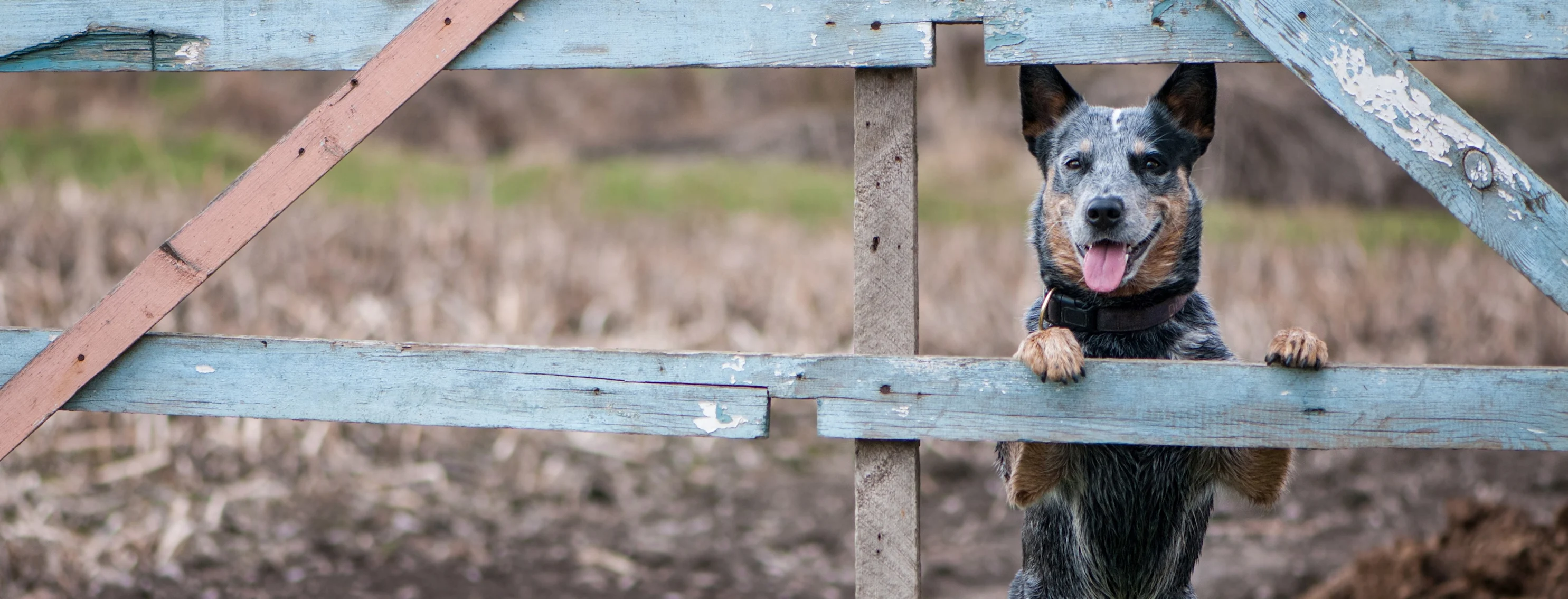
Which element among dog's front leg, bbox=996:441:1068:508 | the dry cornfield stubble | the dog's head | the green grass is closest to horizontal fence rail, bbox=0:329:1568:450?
dog's front leg, bbox=996:441:1068:508

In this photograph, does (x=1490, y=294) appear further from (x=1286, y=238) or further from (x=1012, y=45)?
(x=1012, y=45)

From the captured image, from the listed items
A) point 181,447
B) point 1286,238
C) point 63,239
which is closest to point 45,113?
point 63,239

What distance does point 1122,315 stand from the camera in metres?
3.02

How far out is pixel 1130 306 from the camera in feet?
10.2

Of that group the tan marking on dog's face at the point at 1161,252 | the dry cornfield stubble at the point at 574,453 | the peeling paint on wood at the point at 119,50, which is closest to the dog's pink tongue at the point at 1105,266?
the tan marking on dog's face at the point at 1161,252

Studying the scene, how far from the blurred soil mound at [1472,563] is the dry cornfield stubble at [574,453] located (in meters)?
0.56

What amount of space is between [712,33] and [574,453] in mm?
4362

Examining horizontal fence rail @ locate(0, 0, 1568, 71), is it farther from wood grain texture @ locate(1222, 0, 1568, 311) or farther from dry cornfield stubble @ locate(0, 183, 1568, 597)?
dry cornfield stubble @ locate(0, 183, 1568, 597)

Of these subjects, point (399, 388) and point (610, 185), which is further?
point (610, 185)

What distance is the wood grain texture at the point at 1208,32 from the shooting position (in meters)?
2.37

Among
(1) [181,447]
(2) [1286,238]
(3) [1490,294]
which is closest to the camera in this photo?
(1) [181,447]

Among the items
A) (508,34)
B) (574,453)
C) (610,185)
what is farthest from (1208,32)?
(610,185)

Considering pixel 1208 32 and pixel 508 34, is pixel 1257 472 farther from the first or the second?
pixel 508 34

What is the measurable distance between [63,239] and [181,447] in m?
2.13
